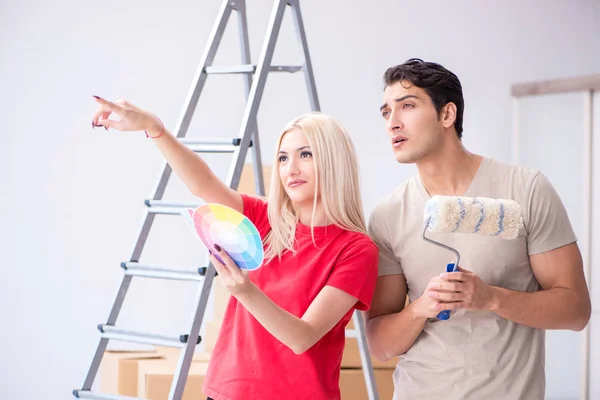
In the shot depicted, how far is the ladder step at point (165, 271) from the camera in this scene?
2356mm

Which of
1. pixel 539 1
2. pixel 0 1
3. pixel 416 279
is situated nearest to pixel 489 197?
pixel 416 279

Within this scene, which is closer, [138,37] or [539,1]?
[138,37]

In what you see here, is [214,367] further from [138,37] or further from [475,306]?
[138,37]

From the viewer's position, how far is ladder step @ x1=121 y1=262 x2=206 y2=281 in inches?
92.8

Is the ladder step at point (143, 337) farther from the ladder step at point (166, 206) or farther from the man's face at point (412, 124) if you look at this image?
the man's face at point (412, 124)

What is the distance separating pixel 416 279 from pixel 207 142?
1027 mm

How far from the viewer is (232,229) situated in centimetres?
144

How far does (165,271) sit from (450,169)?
103 centimetres

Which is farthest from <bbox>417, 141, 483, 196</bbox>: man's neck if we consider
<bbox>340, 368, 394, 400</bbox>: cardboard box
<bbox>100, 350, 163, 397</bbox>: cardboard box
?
<bbox>100, 350, 163, 397</bbox>: cardboard box

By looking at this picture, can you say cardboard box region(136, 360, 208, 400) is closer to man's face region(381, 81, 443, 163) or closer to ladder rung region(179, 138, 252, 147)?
ladder rung region(179, 138, 252, 147)

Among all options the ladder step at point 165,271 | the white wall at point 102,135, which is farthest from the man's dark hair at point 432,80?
the white wall at point 102,135

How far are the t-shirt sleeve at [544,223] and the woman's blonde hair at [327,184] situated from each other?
37 centimetres

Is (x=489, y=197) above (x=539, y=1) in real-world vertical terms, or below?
below

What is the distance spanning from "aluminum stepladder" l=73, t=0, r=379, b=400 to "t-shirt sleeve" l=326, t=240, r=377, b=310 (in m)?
0.72
